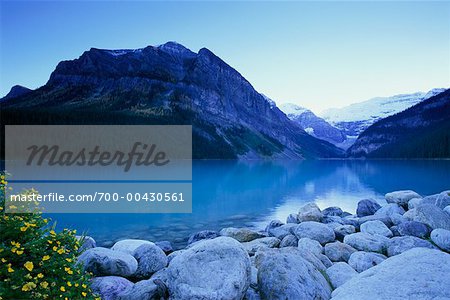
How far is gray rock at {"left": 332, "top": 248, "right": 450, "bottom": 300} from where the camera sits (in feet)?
17.3

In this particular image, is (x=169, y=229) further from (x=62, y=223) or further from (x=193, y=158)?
(x=193, y=158)

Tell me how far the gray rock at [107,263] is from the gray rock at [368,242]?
9.96 metres

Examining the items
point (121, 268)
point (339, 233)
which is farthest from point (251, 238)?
point (121, 268)

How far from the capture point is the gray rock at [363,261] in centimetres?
1217

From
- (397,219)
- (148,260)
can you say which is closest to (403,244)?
(397,219)

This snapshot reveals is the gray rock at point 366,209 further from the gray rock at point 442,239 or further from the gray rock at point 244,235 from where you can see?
the gray rock at point 244,235

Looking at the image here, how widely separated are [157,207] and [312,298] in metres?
26.2

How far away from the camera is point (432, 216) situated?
17359 mm

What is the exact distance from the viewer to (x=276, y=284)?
849 cm

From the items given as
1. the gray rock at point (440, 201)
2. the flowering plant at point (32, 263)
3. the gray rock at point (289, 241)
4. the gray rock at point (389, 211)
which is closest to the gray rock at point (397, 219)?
the gray rock at point (389, 211)

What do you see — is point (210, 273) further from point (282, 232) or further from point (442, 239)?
point (442, 239)

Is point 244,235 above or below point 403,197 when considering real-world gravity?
below

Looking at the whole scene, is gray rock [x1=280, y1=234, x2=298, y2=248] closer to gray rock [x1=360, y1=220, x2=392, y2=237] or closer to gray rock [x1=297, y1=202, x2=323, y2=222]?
gray rock [x1=360, y1=220, x2=392, y2=237]

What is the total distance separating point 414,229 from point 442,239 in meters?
2.02
